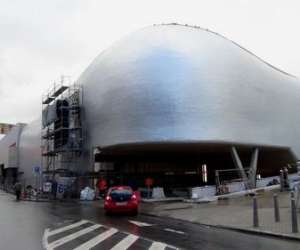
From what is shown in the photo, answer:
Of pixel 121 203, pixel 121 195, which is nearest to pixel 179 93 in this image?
pixel 121 195

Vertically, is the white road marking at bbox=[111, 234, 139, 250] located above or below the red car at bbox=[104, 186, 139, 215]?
below

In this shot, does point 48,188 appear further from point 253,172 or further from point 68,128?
point 253,172

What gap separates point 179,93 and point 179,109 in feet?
4.71

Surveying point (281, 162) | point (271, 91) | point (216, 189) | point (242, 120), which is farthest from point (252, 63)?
point (216, 189)

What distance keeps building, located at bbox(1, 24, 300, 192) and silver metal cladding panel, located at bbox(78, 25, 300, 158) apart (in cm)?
9

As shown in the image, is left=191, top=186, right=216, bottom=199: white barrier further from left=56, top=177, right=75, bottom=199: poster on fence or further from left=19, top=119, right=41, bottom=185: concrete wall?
left=19, top=119, right=41, bottom=185: concrete wall

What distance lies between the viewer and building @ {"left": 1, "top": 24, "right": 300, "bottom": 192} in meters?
43.7

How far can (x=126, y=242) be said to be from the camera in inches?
542

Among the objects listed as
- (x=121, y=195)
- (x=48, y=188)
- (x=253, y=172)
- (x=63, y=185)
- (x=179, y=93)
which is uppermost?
(x=179, y=93)

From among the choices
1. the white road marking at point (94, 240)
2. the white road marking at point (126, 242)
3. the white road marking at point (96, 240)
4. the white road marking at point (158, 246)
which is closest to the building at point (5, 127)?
the white road marking at point (94, 240)

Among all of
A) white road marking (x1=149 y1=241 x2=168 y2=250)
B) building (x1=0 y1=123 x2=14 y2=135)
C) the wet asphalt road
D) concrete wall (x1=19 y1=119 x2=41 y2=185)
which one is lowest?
the wet asphalt road

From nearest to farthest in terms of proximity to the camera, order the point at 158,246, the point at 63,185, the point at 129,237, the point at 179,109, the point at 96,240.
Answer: the point at 158,246 → the point at 96,240 → the point at 129,237 → the point at 179,109 → the point at 63,185

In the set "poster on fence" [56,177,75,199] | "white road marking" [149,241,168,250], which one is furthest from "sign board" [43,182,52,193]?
"white road marking" [149,241,168,250]

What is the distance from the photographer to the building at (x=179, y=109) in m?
43.7
